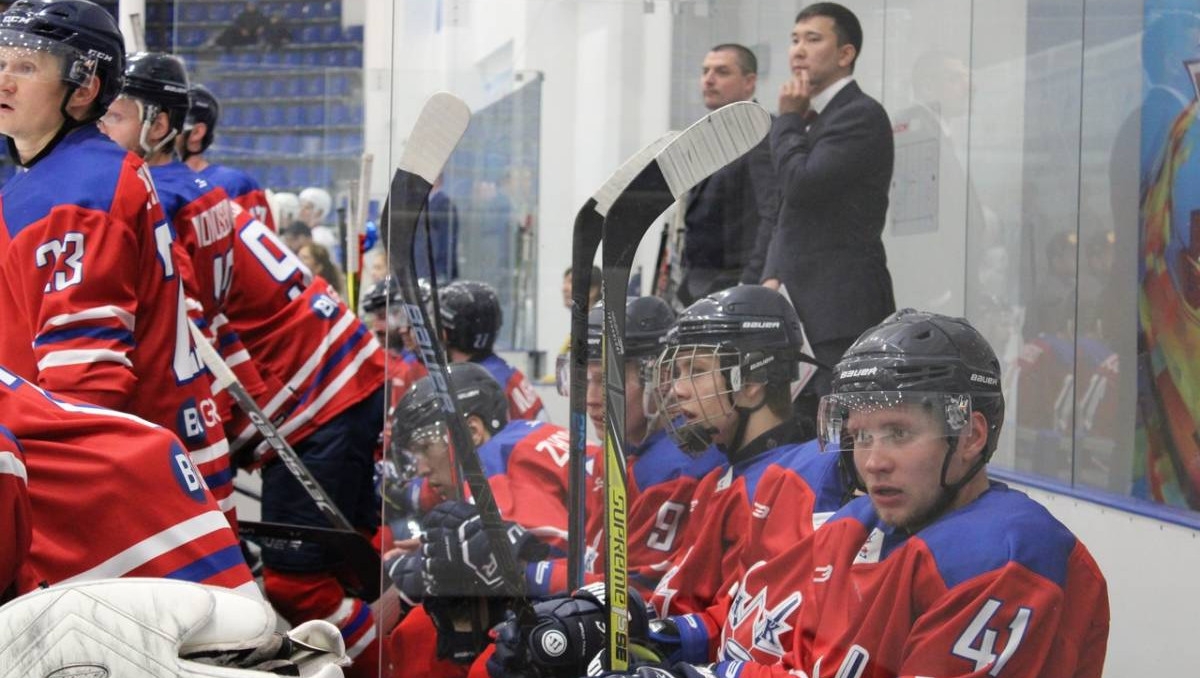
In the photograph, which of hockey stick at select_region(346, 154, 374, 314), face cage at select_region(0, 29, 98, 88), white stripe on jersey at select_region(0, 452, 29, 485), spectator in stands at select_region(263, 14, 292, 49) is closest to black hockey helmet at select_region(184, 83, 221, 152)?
hockey stick at select_region(346, 154, 374, 314)

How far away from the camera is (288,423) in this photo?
336 centimetres

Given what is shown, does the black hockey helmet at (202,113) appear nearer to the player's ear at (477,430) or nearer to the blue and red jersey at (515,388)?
the blue and red jersey at (515,388)

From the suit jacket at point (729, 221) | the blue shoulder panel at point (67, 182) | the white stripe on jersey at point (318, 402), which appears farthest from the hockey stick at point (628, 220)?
the white stripe on jersey at point (318, 402)

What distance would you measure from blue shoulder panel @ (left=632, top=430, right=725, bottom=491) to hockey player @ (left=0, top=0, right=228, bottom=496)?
2.33ft

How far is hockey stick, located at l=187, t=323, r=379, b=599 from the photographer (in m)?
2.95

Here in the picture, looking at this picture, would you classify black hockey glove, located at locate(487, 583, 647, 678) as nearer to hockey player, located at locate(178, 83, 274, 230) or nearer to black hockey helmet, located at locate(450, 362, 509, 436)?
black hockey helmet, located at locate(450, 362, 509, 436)

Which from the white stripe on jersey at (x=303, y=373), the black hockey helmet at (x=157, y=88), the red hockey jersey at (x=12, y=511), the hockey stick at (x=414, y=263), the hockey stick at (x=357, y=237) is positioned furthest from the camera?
the hockey stick at (x=357, y=237)

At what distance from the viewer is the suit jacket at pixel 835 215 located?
1.99m

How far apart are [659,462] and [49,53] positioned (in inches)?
43.8

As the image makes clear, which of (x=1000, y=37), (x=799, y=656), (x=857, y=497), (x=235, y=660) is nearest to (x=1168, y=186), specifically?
(x=1000, y=37)

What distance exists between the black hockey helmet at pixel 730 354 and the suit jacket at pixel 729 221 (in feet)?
0.35

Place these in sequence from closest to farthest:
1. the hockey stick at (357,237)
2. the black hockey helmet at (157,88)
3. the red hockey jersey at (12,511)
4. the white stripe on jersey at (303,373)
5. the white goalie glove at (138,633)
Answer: the white goalie glove at (138,633) < the red hockey jersey at (12,511) < the black hockey helmet at (157,88) < the white stripe on jersey at (303,373) < the hockey stick at (357,237)

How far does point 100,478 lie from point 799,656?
0.82 meters

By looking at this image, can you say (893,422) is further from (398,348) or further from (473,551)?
(398,348)
